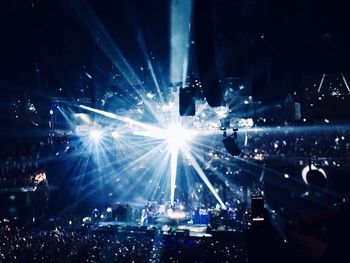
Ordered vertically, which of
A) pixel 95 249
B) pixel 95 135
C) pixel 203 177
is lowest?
pixel 95 249

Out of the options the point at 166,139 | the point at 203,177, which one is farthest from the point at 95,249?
the point at 166,139

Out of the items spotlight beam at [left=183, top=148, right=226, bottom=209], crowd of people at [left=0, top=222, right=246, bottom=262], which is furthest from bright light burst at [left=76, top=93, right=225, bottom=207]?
crowd of people at [left=0, top=222, right=246, bottom=262]

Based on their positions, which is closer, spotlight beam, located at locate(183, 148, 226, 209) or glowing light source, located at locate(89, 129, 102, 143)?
spotlight beam, located at locate(183, 148, 226, 209)

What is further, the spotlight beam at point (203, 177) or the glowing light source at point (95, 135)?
the glowing light source at point (95, 135)

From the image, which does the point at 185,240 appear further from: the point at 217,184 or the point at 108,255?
the point at 217,184

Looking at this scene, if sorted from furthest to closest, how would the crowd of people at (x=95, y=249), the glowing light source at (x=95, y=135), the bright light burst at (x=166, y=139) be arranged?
the bright light burst at (x=166, y=139) < the glowing light source at (x=95, y=135) < the crowd of people at (x=95, y=249)

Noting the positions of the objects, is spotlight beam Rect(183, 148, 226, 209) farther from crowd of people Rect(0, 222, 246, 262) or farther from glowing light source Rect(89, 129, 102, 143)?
crowd of people Rect(0, 222, 246, 262)

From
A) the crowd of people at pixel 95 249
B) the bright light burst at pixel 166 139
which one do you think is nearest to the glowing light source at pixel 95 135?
the bright light burst at pixel 166 139

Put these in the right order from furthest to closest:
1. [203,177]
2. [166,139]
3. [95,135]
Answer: [166,139] → [203,177] → [95,135]

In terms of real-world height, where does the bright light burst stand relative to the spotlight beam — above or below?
above

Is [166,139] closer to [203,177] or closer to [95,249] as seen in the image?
[203,177]

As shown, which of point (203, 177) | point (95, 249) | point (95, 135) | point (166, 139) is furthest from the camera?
point (166, 139)

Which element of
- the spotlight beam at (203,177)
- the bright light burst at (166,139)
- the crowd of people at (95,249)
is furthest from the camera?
the bright light burst at (166,139)

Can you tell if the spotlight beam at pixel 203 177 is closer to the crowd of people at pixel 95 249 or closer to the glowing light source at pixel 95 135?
the glowing light source at pixel 95 135
